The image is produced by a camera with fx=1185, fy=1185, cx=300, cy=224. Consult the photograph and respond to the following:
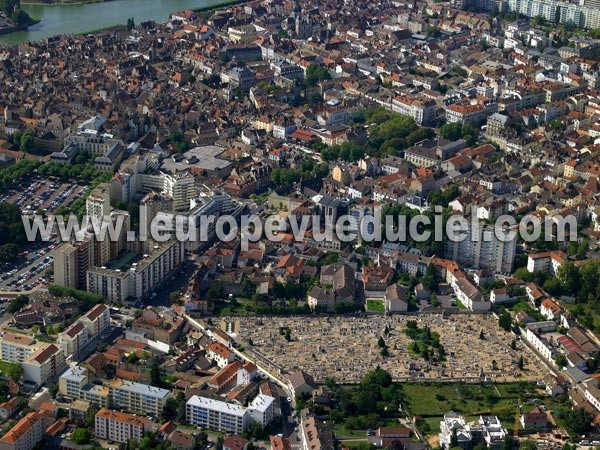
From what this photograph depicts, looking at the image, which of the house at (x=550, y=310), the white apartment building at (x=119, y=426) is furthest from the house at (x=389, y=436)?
the house at (x=550, y=310)

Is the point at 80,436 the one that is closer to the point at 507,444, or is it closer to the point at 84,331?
the point at 84,331

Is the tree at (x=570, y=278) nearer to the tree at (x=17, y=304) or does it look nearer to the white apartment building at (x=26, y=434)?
the tree at (x=17, y=304)

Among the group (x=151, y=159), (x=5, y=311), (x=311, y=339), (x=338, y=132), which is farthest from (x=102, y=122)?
(x=311, y=339)

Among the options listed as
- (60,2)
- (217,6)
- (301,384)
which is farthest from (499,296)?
(60,2)

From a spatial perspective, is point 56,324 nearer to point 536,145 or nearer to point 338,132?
point 338,132

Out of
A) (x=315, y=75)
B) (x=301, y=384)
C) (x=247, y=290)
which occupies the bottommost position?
(x=315, y=75)

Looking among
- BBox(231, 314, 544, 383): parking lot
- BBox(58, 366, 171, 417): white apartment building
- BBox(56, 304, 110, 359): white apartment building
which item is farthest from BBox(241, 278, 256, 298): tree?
BBox(58, 366, 171, 417): white apartment building
